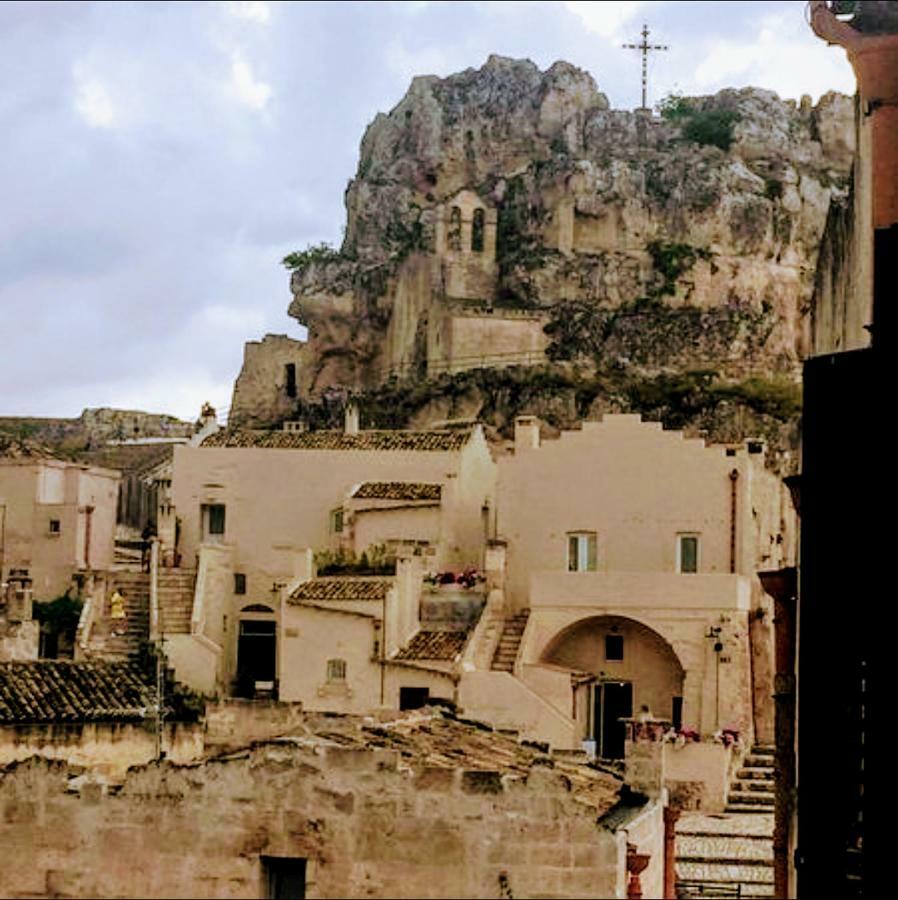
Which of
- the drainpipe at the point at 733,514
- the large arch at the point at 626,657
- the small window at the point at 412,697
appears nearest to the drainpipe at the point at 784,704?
the small window at the point at 412,697

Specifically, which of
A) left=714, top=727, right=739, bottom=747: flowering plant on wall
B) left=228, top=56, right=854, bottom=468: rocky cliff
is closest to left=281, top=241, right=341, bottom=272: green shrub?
left=228, top=56, right=854, bottom=468: rocky cliff

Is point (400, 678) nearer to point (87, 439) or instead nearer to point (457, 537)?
point (457, 537)

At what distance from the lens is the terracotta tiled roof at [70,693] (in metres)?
36.5

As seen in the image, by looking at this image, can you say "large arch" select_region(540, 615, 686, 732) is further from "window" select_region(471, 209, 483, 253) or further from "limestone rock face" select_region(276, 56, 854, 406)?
"window" select_region(471, 209, 483, 253)

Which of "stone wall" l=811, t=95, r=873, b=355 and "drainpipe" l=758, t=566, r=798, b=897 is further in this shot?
"drainpipe" l=758, t=566, r=798, b=897

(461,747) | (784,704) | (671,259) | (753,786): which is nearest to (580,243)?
(671,259)

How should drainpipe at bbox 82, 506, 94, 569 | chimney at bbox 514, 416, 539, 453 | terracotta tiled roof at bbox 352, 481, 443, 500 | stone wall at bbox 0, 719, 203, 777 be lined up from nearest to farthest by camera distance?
1. stone wall at bbox 0, 719, 203, 777
2. chimney at bbox 514, 416, 539, 453
3. terracotta tiled roof at bbox 352, 481, 443, 500
4. drainpipe at bbox 82, 506, 94, 569

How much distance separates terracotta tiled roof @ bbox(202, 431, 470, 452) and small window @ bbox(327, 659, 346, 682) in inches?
459

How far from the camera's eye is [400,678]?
51.3 metres

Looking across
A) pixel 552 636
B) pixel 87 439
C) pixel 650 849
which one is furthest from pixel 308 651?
pixel 87 439

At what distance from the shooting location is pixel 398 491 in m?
60.0

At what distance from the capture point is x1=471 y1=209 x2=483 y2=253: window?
317 feet

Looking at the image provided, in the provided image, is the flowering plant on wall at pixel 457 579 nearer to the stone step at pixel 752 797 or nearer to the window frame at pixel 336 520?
the window frame at pixel 336 520

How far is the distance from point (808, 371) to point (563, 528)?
140 ft
